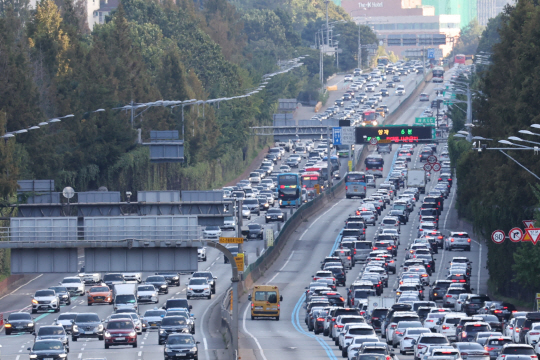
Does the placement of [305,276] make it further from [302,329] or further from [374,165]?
[374,165]

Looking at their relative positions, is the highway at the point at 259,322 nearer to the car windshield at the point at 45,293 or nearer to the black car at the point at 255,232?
the black car at the point at 255,232

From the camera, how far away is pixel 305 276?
83.6m

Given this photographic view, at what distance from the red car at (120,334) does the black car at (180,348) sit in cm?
564

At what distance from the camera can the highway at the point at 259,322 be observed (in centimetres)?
4881

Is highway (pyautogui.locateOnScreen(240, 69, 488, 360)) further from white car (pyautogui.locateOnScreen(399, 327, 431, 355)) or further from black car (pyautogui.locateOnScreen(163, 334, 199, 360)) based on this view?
black car (pyautogui.locateOnScreen(163, 334, 199, 360))

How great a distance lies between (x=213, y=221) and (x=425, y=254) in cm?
2060

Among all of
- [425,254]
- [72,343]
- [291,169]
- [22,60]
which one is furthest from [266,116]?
[72,343]

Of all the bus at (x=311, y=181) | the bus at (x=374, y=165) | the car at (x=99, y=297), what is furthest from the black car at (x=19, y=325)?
the bus at (x=374, y=165)

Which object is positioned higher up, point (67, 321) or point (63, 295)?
point (67, 321)

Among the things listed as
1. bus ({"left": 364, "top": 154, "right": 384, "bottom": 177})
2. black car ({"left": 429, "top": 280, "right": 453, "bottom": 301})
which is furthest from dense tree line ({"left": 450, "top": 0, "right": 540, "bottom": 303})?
bus ({"left": 364, "top": 154, "right": 384, "bottom": 177})

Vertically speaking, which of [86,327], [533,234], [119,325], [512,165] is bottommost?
[86,327]

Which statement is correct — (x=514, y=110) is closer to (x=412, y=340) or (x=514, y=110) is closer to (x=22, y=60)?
(x=412, y=340)

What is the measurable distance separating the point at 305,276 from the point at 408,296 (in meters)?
23.8

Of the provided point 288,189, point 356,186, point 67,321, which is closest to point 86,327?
point 67,321
